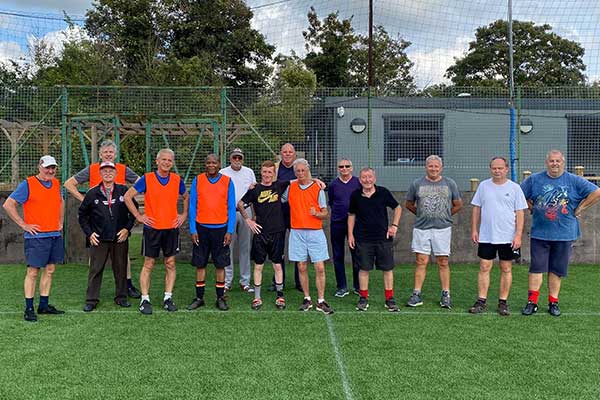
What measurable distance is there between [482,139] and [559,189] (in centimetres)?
497

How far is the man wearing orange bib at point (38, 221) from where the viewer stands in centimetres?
547

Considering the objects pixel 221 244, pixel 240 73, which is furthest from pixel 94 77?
pixel 221 244

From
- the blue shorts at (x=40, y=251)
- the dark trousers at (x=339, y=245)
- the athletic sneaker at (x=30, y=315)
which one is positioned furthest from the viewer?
the dark trousers at (x=339, y=245)

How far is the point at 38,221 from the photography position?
5543 mm

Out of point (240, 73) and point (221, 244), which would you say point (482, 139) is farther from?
point (240, 73)

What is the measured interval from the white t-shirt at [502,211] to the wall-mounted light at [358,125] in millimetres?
4211

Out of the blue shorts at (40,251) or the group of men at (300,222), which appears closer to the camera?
the blue shorts at (40,251)

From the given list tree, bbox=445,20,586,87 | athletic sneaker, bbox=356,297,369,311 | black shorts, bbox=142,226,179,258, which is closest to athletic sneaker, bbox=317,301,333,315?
athletic sneaker, bbox=356,297,369,311

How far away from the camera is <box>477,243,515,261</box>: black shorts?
571 centimetres

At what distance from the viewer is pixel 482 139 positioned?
10492 mm

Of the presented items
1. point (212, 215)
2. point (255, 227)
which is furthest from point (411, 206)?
point (212, 215)

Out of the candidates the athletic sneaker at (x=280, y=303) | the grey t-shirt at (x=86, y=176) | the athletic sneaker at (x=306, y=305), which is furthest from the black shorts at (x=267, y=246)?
the grey t-shirt at (x=86, y=176)

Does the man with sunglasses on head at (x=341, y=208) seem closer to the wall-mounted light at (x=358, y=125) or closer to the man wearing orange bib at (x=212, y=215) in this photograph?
the man wearing orange bib at (x=212, y=215)

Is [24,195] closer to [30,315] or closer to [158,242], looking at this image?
[30,315]
